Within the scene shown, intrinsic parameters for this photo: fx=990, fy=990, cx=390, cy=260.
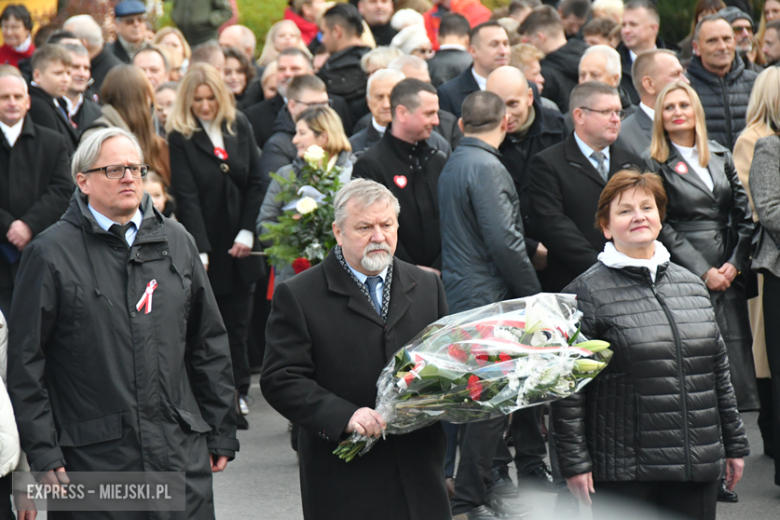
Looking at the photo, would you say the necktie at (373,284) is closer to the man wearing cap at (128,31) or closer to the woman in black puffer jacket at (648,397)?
the woman in black puffer jacket at (648,397)

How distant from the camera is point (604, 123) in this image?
6852 millimetres

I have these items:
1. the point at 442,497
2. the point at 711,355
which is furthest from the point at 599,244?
the point at 442,497

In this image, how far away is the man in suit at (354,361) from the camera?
14.0ft

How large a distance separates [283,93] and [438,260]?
11.4 ft

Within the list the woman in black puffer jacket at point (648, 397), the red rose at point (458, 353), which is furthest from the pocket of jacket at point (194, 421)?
A: the woman in black puffer jacket at point (648, 397)

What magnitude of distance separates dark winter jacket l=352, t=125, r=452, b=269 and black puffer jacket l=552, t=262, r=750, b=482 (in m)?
2.53

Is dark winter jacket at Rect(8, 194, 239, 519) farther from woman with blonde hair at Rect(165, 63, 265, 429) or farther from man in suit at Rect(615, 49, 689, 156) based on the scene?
man in suit at Rect(615, 49, 689, 156)

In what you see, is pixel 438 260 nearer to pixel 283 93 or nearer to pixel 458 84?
pixel 458 84

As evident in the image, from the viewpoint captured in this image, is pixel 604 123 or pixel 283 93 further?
pixel 283 93

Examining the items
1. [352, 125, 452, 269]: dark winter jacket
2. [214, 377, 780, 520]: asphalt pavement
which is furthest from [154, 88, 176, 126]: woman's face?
[214, 377, 780, 520]: asphalt pavement

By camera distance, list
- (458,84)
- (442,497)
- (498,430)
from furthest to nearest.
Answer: (458,84) < (498,430) < (442,497)

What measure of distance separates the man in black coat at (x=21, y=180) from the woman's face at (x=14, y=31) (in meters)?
4.89

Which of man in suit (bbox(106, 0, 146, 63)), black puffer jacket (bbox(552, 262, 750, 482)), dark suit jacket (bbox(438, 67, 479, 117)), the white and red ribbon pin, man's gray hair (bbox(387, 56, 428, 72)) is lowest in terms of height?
black puffer jacket (bbox(552, 262, 750, 482))

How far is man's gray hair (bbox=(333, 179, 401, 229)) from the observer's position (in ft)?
14.3
